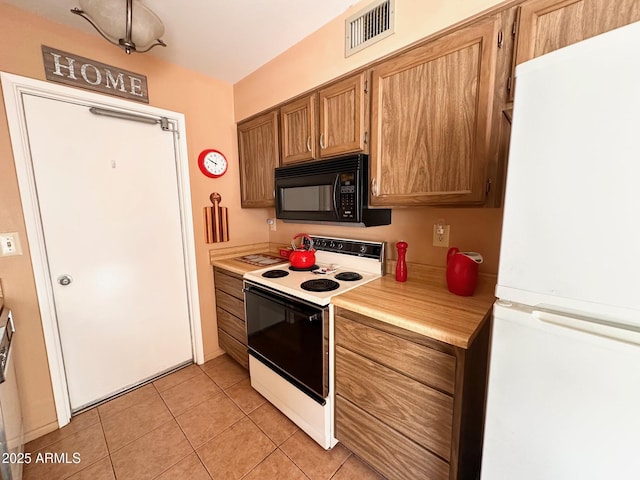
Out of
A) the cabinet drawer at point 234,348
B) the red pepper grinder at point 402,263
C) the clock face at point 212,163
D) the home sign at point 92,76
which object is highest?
the home sign at point 92,76

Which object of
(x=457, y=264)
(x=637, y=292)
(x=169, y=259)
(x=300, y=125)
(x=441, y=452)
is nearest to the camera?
(x=637, y=292)

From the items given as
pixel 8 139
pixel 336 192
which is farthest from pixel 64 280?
pixel 336 192

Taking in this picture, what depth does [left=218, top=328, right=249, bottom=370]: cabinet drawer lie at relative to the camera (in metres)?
2.06

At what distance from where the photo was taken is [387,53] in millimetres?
1308

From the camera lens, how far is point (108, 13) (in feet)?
4.04

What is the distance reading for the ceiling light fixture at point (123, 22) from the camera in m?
1.22

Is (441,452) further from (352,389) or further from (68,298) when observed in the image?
(68,298)

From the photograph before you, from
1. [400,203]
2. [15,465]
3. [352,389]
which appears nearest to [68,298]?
[15,465]

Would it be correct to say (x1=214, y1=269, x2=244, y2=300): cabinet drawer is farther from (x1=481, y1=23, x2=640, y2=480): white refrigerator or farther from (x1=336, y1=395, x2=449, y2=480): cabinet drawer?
(x1=481, y1=23, x2=640, y2=480): white refrigerator

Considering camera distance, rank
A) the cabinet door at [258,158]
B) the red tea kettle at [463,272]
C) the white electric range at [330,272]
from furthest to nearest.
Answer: the cabinet door at [258,158], the white electric range at [330,272], the red tea kettle at [463,272]

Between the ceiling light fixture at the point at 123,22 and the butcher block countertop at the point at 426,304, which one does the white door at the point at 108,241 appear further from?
the butcher block countertop at the point at 426,304

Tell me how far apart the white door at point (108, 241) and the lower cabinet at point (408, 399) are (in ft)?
5.18

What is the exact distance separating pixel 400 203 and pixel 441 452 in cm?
109

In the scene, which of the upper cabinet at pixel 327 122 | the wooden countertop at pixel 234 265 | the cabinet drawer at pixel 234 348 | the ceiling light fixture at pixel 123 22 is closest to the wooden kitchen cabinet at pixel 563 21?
the upper cabinet at pixel 327 122
